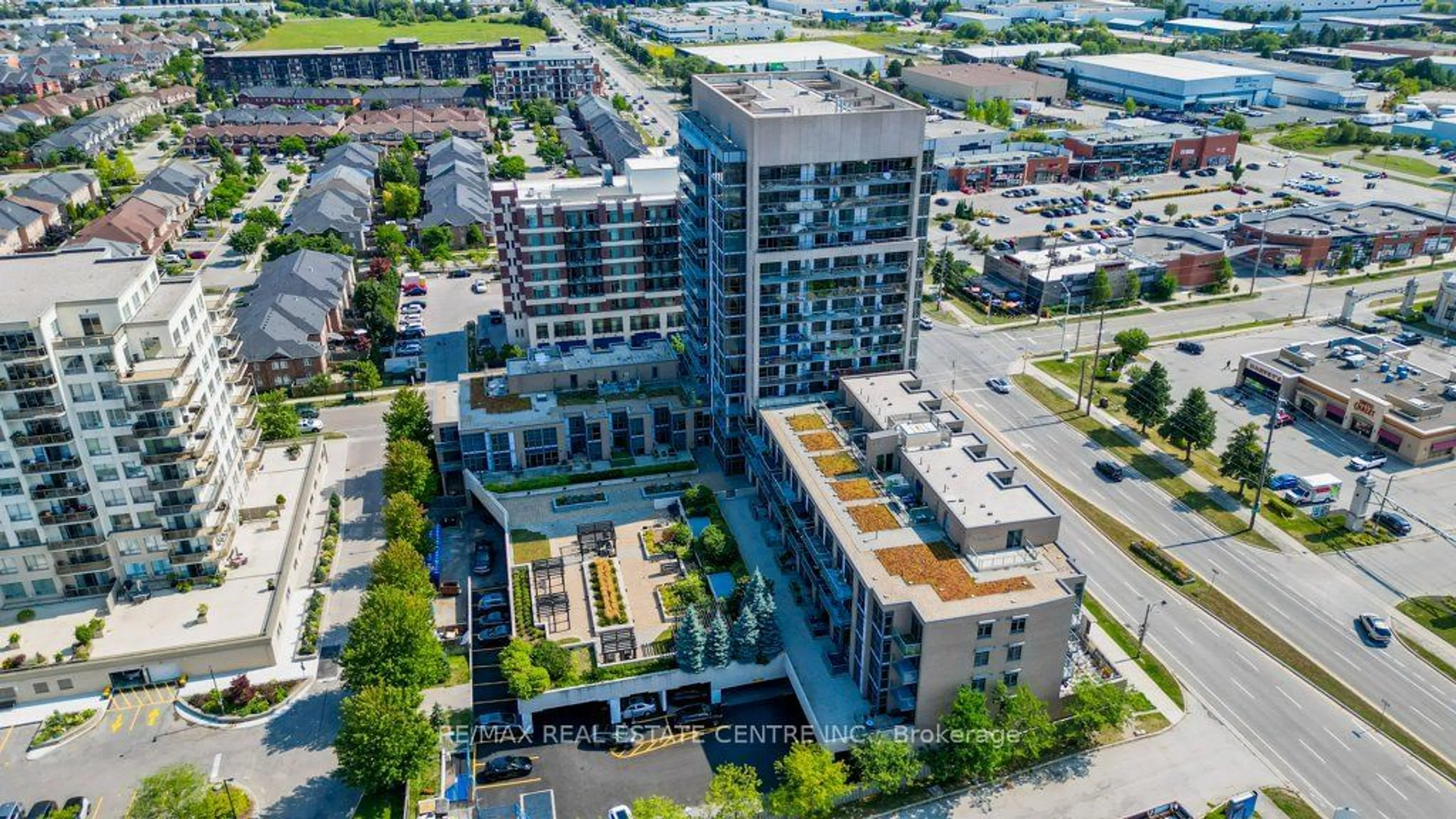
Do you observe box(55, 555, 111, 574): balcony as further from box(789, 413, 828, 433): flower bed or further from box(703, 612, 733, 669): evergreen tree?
box(789, 413, 828, 433): flower bed

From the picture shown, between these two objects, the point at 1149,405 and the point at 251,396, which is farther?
the point at 1149,405

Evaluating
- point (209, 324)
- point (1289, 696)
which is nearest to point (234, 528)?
point (209, 324)

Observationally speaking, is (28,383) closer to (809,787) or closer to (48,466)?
(48,466)

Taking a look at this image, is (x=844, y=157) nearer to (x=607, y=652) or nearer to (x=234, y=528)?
(x=607, y=652)

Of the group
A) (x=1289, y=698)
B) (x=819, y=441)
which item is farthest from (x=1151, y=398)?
(x=819, y=441)

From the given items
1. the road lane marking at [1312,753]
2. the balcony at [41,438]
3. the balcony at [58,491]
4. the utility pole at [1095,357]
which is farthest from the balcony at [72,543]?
the utility pole at [1095,357]

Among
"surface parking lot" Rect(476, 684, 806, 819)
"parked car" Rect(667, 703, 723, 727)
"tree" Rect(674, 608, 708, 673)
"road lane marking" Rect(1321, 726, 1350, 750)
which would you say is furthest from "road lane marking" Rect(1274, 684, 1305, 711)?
"tree" Rect(674, 608, 708, 673)
